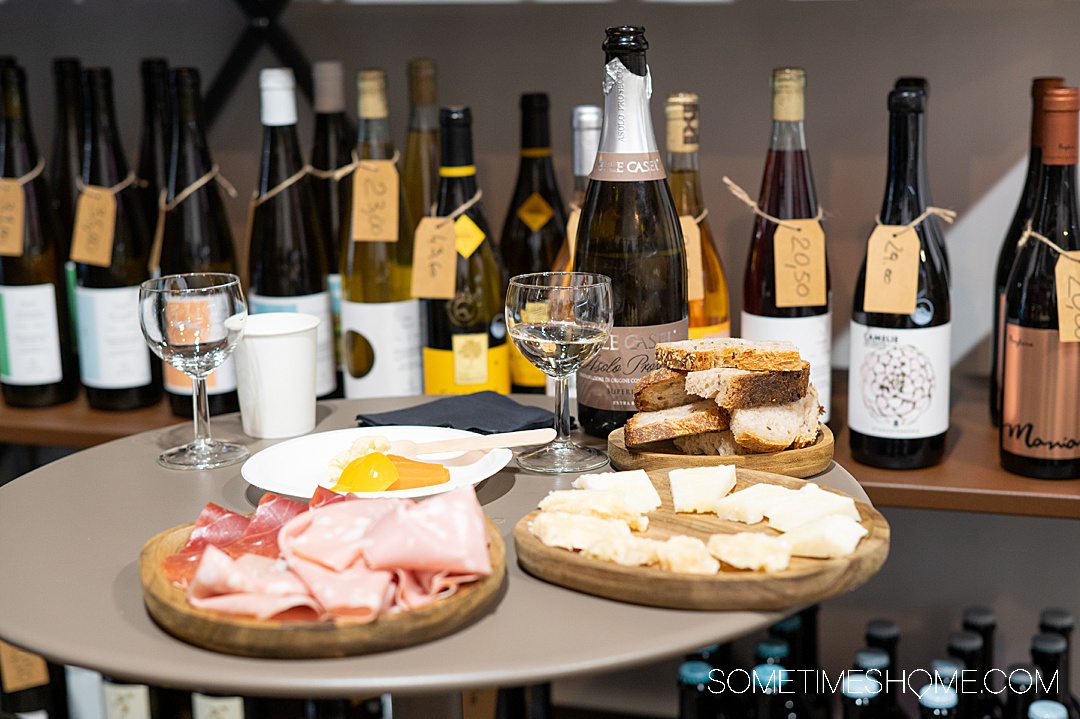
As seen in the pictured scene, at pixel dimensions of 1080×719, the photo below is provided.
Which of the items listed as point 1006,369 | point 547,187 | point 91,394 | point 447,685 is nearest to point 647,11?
point 547,187

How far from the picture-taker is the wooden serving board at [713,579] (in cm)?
59

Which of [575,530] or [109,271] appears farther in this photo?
[109,271]

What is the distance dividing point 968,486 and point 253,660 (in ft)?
2.42

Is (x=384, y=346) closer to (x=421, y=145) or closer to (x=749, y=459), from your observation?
(x=421, y=145)

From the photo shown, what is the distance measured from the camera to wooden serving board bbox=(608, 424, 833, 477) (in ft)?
2.64

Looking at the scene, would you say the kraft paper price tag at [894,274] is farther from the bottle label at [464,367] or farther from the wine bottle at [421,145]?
the wine bottle at [421,145]

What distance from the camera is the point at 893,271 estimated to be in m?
1.07

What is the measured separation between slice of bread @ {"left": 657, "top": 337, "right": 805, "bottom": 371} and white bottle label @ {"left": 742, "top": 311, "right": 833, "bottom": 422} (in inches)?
12.3

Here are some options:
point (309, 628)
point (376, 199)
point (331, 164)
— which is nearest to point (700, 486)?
point (309, 628)

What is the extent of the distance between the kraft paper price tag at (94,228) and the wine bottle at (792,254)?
2.49ft

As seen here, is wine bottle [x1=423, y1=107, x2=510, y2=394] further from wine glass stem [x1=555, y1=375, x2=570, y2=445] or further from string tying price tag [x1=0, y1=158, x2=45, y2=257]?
string tying price tag [x1=0, y1=158, x2=45, y2=257]

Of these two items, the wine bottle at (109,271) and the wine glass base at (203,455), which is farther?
the wine bottle at (109,271)

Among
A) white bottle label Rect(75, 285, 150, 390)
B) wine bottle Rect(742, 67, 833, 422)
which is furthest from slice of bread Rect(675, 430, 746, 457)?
white bottle label Rect(75, 285, 150, 390)

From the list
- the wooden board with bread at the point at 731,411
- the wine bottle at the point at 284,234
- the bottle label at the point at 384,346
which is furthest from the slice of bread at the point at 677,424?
the wine bottle at the point at 284,234
